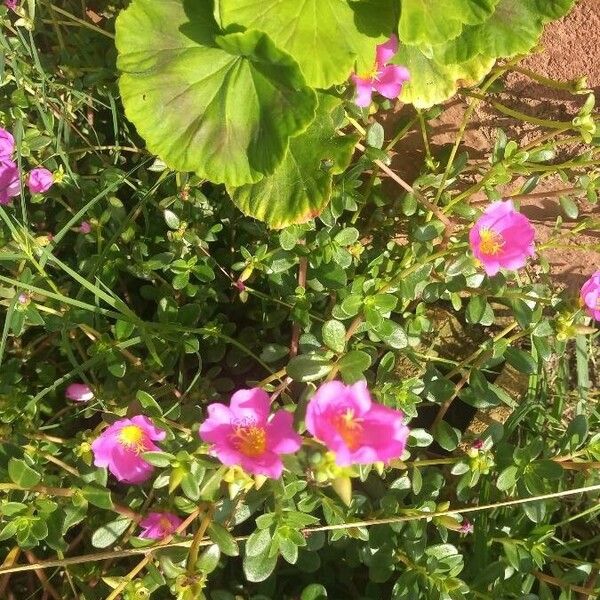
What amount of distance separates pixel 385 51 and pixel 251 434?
0.88 meters

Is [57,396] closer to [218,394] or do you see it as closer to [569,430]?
[218,394]

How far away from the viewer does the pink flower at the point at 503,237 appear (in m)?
1.26

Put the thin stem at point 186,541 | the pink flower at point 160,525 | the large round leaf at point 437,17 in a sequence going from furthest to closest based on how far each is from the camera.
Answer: the large round leaf at point 437,17, the pink flower at point 160,525, the thin stem at point 186,541

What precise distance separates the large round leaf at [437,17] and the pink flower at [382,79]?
0.11 meters

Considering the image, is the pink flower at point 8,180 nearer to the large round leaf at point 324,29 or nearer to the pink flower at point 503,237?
the large round leaf at point 324,29

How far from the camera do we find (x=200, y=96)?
1475mm

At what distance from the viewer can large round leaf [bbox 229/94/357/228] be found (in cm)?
146

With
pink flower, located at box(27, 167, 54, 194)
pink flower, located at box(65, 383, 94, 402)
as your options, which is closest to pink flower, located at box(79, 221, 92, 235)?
pink flower, located at box(27, 167, 54, 194)

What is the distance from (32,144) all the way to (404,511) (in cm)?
107

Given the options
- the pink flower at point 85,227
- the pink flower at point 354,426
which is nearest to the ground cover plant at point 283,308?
the pink flower at point 85,227

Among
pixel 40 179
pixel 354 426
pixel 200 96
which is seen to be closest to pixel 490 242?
pixel 354 426

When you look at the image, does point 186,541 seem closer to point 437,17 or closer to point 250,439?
point 250,439

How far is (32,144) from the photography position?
1.53 m

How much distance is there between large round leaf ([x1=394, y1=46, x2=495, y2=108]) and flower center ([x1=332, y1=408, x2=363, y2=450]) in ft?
2.72
